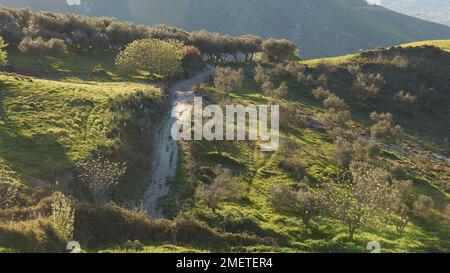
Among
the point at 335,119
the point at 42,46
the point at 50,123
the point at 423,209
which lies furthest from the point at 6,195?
the point at 42,46

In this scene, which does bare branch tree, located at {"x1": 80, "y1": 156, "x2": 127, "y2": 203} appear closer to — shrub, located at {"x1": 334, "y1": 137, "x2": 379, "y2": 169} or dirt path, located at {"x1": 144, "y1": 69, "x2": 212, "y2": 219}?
dirt path, located at {"x1": 144, "y1": 69, "x2": 212, "y2": 219}

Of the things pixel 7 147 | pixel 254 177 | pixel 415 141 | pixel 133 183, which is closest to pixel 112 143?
pixel 133 183

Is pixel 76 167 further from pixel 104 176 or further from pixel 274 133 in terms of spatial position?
pixel 274 133

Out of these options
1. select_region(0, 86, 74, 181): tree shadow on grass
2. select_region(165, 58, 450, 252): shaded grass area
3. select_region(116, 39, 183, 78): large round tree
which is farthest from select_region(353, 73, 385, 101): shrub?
select_region(0, 86, 74, 181): tree shadow on grass

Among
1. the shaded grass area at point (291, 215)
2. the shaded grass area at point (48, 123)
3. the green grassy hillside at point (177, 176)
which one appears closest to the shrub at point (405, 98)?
the green grassy hillside at point (177, 176)

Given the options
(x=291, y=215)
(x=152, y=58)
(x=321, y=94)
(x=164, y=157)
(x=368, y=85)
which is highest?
(x=152, y=58)

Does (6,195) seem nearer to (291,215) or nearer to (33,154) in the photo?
(33,154)
